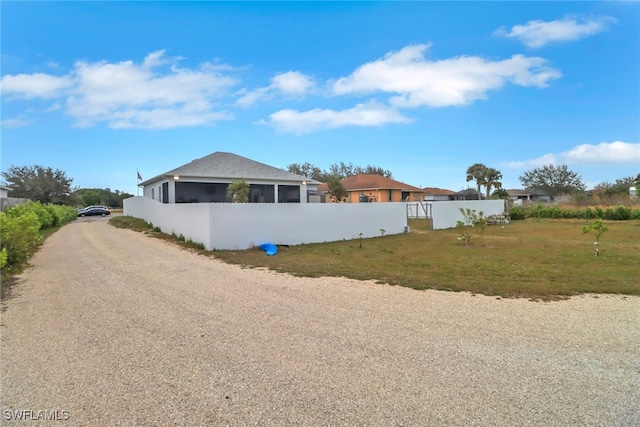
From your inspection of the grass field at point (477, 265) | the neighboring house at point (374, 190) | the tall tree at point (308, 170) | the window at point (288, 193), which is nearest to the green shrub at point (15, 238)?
the grass field at point (477, 265)

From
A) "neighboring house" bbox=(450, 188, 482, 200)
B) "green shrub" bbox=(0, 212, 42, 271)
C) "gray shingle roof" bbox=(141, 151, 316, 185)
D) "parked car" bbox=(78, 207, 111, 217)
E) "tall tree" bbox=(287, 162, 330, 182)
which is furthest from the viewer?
"tall tree" bbox=(287, 162, 330, 182)

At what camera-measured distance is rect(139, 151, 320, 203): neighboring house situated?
62.1ft

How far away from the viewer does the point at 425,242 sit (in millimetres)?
14086

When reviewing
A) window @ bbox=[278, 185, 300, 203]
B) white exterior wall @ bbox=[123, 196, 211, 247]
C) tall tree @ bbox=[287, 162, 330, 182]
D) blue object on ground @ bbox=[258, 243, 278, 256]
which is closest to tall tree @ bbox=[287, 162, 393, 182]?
tall tree @ bbox=[287, 162, 330, 182]

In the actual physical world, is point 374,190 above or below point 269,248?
above

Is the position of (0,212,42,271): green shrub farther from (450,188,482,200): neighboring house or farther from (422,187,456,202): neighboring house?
(450,188,482,200): neighboring house

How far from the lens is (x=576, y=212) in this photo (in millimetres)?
25141

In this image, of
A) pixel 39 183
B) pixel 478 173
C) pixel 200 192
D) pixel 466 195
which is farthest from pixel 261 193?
pixel 466 195

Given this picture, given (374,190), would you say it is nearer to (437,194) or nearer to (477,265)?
(437,194)

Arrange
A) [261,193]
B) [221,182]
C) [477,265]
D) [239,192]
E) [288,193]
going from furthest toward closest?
[288,193] → [261,193] → [221,182] → [239,192] → [477,265]

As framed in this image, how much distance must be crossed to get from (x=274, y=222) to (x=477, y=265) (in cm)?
708

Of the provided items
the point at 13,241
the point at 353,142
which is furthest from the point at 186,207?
the point at 353,142

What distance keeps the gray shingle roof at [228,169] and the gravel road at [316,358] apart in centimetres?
1420

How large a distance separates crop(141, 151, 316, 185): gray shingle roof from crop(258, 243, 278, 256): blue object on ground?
938 centimetres
